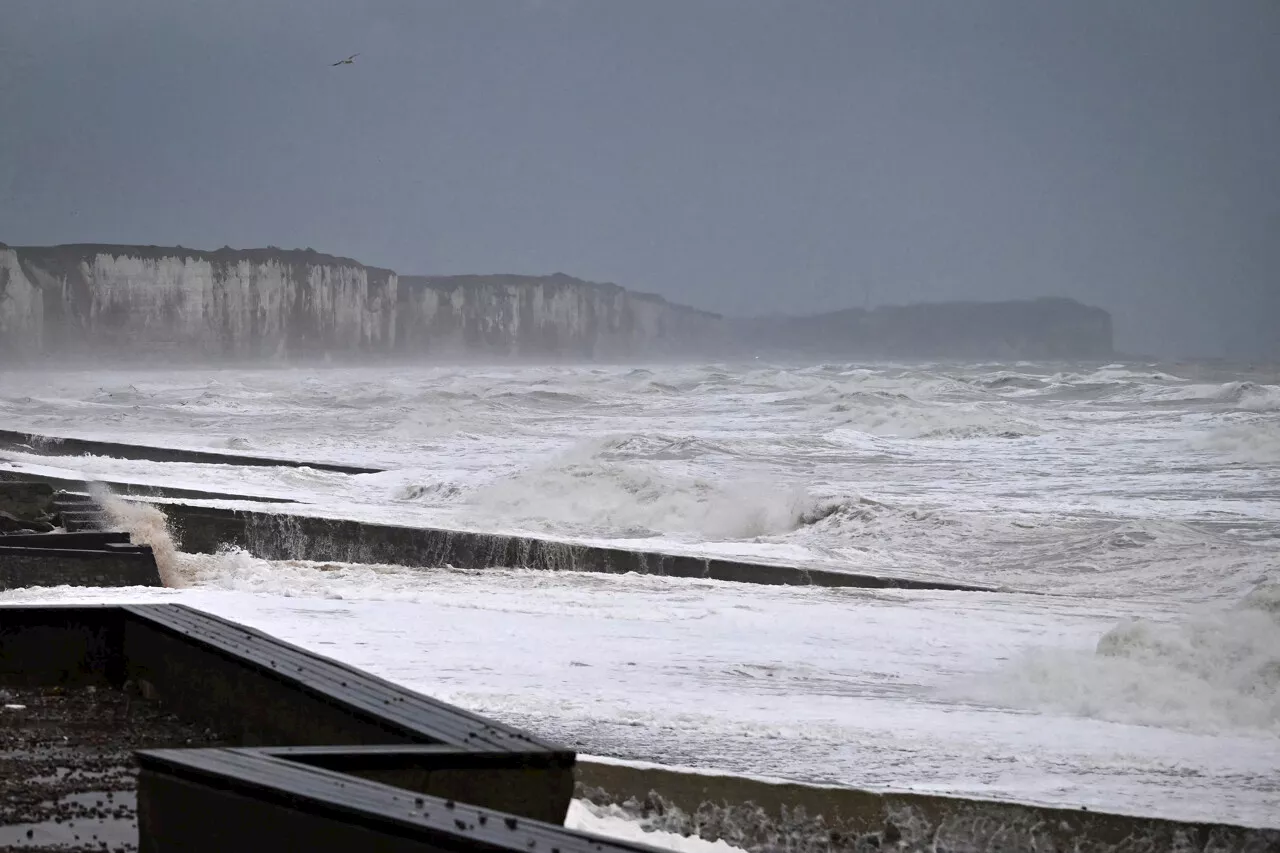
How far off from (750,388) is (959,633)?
44.5m

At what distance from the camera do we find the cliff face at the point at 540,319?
3312 inches

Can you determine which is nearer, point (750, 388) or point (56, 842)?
point (56, 842)

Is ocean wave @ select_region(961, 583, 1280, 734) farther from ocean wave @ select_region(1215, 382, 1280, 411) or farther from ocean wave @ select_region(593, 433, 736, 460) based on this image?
ocean wave @ select_region(1215, 382, 1280, 411)

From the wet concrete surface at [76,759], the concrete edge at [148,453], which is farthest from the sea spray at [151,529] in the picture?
the concrete edge at [148,453]

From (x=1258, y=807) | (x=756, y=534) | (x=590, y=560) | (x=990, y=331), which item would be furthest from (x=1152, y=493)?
(x=990, y=331)

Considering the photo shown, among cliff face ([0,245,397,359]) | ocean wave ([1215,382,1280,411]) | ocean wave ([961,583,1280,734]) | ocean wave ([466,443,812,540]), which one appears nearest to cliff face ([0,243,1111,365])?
cliff face ([0,245,397,359])

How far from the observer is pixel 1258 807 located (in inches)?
168

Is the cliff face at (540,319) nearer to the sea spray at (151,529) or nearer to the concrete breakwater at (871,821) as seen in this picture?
the sea spray at (151,529)

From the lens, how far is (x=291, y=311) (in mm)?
76938

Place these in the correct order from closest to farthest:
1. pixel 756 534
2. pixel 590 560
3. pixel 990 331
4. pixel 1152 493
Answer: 1. pixel 590 560
2. pixel 756 534
3. pixel 1152 493
4. pixel 990 331

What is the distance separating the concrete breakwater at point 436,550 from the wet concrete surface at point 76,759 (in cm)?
568

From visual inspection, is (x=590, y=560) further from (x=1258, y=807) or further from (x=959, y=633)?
(x=1258, y=807)

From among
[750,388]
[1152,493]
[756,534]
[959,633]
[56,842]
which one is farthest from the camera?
[750,388]

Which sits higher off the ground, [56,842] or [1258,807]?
[56,842]
